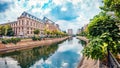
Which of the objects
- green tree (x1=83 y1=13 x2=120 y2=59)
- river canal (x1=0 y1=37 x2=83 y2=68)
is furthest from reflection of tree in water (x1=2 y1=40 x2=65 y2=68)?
green tree (x1=83 y1=13 x2=120 y2=59)

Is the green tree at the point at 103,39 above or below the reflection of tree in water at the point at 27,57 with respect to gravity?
above

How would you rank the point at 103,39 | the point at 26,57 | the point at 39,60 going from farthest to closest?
the point at 26,57 < the point at 39,60 < the point at 103,39

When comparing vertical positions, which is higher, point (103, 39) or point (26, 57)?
point (103, 39)

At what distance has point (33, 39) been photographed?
77.8 meters

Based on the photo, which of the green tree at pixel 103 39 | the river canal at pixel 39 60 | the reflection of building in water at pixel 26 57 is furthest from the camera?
the reflection of building in water at pixel 26 57

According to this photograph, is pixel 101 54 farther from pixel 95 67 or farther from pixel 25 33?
pixel 25 33

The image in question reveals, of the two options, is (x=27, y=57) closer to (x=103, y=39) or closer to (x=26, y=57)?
(x=26, y=57)

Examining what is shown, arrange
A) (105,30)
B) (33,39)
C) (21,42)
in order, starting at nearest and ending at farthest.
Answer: (105,30)
(21,42)
(33,39)

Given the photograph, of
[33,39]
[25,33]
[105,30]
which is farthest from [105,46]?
[25,33]

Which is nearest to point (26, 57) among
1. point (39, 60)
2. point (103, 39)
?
point (39, 60)

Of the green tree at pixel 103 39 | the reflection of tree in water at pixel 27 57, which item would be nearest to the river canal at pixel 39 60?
the reflection of tree in water at pixel 27 57

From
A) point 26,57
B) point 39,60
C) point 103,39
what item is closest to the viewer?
point 103,39

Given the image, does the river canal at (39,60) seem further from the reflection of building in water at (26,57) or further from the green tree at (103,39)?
the green tree at (103,39)

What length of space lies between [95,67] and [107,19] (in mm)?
7796
